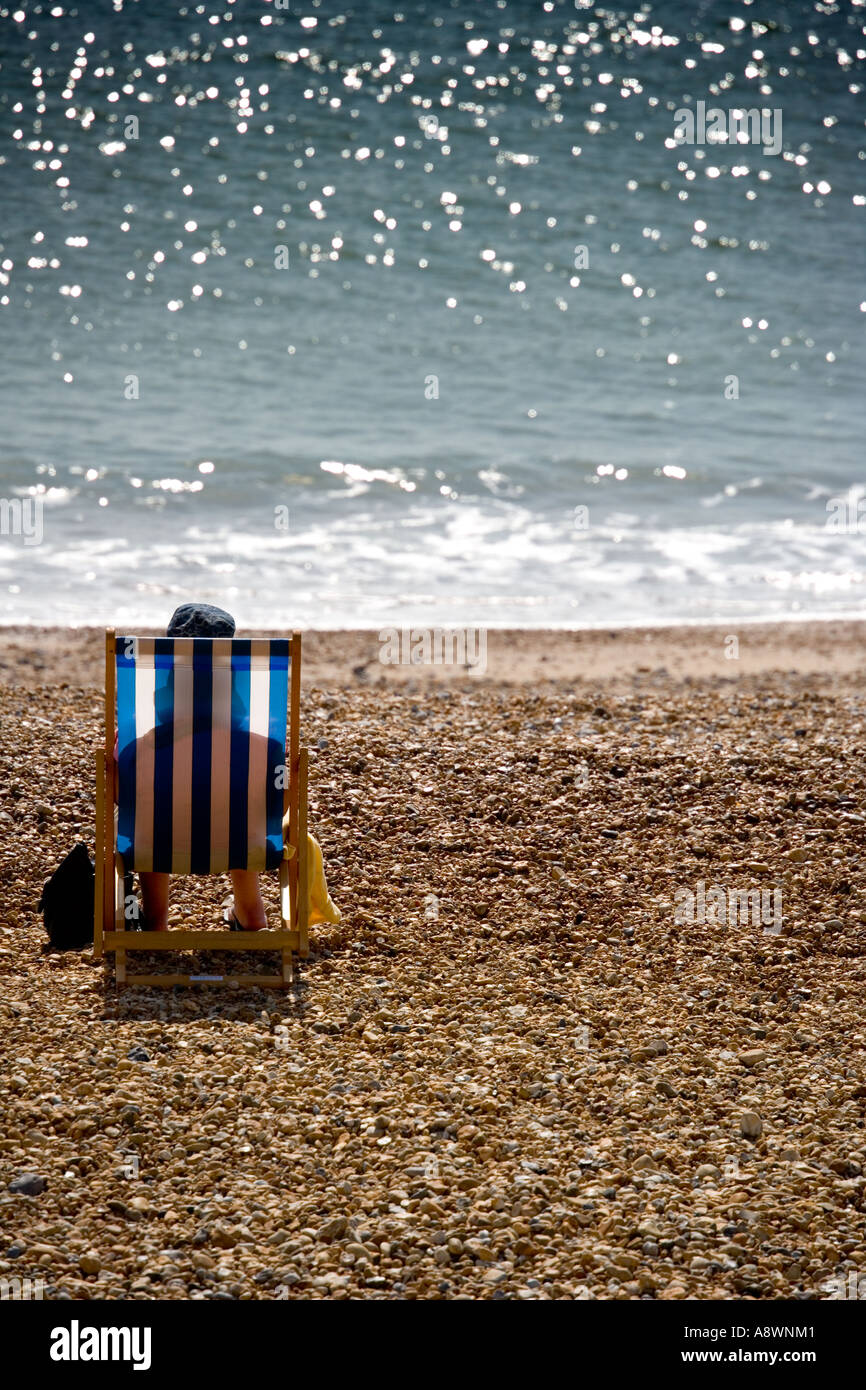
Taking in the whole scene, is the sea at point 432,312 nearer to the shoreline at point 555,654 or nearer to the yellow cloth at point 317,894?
the shoreline at point 555,654

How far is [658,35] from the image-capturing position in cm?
2944

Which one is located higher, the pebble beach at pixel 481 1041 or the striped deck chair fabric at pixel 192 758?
the striped deck chair fabric at pixel 192 758

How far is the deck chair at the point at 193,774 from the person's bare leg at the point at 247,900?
14 centimetres

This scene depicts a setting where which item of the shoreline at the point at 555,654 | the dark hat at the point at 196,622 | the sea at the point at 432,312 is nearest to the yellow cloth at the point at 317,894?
the dark hat at the point at 196,622

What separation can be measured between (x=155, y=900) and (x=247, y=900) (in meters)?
0.30

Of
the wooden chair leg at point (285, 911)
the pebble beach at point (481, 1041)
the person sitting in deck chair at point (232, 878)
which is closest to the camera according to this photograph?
the pebble beach at point (481, 1041)

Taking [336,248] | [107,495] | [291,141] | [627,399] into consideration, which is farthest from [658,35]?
[107,495]

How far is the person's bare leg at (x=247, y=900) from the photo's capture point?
13.8 ft

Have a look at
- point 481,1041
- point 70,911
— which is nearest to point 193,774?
point 70,911

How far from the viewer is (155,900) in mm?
4234

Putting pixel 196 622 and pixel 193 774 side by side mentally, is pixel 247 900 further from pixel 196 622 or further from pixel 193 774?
pixel 196 622

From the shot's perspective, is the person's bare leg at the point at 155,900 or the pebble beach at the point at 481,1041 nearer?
the pebble beach at the point at 481,1041

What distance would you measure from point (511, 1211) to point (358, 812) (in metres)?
2.32

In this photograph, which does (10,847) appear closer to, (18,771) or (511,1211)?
(18,771)
